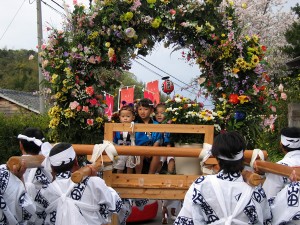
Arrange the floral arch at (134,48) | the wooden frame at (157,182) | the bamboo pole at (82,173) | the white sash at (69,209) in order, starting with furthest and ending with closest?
the floral arch at (134,48) → the wooden frame at (157,182) → the white sash at (69,209) → the bamboo pole at (82,173)

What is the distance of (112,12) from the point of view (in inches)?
268

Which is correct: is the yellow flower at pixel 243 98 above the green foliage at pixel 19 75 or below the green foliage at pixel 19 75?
above

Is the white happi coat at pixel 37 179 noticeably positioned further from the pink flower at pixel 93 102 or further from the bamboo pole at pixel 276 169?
the pink flower at pixel 93 102

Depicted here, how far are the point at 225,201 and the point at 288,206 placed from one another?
597 mm

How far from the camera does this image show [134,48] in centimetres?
704

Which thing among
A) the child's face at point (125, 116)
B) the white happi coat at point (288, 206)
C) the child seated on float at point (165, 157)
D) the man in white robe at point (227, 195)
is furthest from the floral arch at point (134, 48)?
the man in white robe at point (227, 195)

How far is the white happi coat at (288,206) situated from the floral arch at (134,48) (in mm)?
2618

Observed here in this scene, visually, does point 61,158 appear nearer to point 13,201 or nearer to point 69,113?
point 13,201

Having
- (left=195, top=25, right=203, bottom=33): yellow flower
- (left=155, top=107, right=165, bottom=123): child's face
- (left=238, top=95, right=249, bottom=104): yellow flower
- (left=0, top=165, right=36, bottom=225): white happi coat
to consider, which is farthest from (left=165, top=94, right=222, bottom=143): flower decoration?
(left=0, top=165, right=36, bottom=225): white happi coat

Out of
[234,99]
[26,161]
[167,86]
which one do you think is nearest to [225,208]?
[26,161]

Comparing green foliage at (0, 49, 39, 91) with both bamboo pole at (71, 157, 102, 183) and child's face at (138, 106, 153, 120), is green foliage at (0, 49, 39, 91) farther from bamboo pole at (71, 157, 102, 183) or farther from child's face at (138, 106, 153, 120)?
bamboo pole at (71, 157, 102, 183)

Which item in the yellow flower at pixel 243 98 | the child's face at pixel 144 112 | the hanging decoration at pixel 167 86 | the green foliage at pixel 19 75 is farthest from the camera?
the green foliage at pixel 19 75

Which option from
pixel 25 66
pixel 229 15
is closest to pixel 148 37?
pixel 229 15

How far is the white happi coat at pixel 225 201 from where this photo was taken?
370 centimetres
